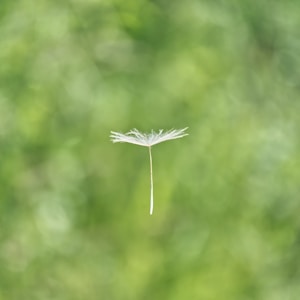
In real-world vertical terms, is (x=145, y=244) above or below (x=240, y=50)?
below

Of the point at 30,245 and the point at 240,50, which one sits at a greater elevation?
the point at 240,50

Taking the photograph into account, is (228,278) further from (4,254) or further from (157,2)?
(157,2)

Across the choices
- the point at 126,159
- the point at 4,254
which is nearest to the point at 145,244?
the point at 126,159

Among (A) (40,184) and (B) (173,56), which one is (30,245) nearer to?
(A) (40,184)

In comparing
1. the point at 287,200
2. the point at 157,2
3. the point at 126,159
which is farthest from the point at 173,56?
the point at 287,200

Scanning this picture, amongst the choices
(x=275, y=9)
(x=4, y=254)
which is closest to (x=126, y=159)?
(x=4, y=254)

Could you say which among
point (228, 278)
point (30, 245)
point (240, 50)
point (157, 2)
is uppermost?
point (157, 2)
